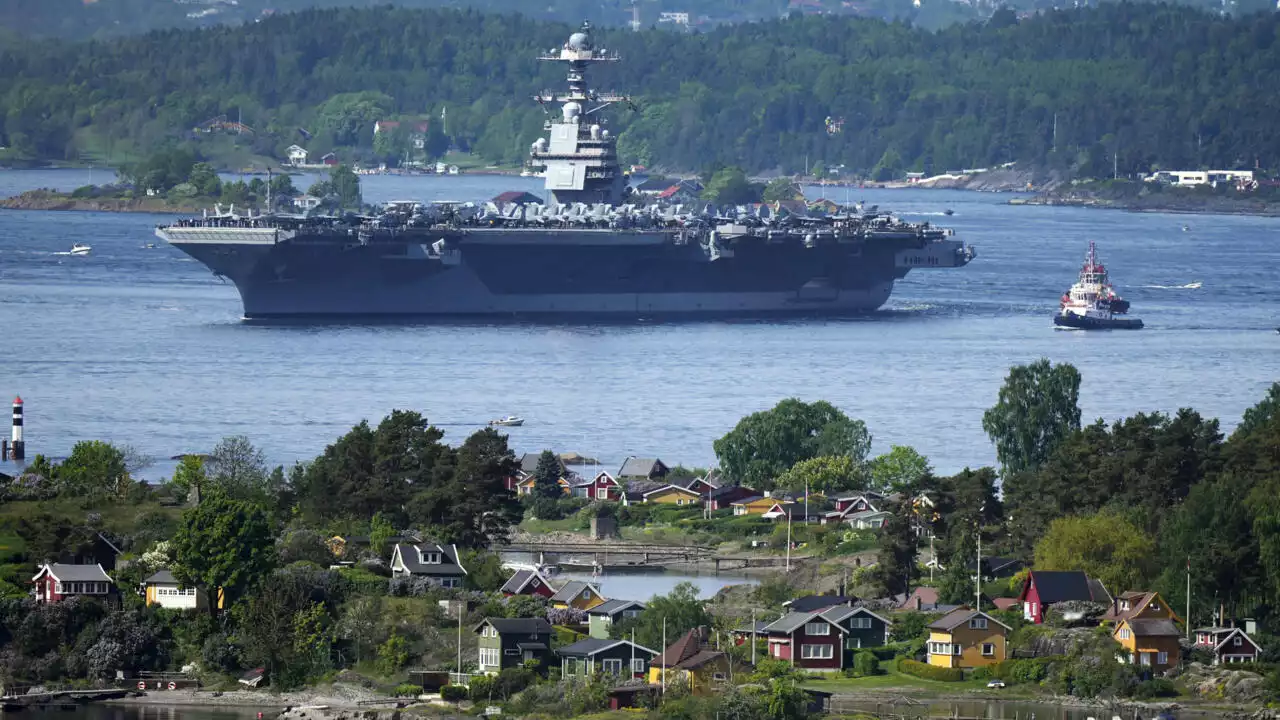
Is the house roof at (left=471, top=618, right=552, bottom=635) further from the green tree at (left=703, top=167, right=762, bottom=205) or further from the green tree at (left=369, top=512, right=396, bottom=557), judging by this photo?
the green tree at (left=703, top=167, right=762, bottom=205)

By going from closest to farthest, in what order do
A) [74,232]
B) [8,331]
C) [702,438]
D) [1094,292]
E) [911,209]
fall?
[702,438]
[8,331]
[1094,292]
[74,232]
[911,209]

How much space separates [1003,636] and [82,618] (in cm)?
1137

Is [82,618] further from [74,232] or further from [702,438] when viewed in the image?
[74,232]

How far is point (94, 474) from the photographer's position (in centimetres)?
4209

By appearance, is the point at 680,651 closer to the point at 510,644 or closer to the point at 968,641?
the point at 510,644

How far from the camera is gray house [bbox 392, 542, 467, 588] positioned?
36.3m

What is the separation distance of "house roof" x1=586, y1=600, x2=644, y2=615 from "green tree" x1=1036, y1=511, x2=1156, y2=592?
20.5ft

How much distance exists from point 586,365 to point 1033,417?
19.5m

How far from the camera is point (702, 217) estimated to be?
3258 inches

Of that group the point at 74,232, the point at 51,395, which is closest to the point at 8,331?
the point at 51,395

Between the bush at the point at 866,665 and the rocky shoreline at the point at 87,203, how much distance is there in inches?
4304

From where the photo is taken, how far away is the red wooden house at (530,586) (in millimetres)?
36094

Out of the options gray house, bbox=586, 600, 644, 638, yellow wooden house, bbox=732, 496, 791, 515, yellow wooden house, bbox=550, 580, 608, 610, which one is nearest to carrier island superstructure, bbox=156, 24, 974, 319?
yellow wooden house, bbox=732, 496, 791, 515

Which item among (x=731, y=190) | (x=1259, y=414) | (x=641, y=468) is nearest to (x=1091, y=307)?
(x=641, y=468)
